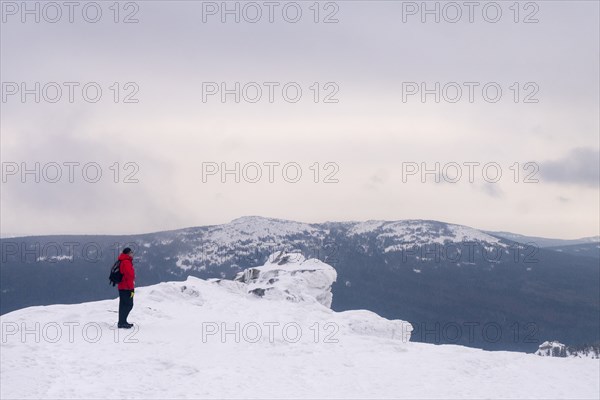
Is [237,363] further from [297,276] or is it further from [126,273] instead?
[297,276]

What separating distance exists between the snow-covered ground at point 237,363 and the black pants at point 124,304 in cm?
59

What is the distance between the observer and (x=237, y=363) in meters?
18.2

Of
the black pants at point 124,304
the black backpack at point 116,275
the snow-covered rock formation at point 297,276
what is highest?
the black backpack at point 116,275

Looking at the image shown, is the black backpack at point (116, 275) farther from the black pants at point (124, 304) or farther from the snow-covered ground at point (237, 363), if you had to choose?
the snow-covered ground at point (237, 363)

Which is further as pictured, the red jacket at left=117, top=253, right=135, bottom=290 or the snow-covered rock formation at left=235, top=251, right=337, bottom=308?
the snow-covered rock formation at left=235, top=251, right=337, bottom=308

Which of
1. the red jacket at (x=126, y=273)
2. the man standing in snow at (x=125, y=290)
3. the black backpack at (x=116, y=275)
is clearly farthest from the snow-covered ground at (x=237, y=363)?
the black backpack at (x=116, y=275)

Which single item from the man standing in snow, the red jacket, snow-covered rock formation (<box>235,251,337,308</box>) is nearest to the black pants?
the man standing in snow

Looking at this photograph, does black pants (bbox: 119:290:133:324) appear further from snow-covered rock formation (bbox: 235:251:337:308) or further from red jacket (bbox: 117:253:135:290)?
snow-covered rock formation (bbox: 235:251:337:308)

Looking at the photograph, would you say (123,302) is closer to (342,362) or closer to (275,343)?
(275,343)

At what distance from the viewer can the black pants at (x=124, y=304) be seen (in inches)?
837

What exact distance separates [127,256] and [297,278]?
24518 millimetres

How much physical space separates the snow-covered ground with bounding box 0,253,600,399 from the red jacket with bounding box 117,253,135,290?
167cm

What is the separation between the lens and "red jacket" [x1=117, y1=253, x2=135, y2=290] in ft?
70.1

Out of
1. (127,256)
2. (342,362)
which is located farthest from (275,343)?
(127,256)
